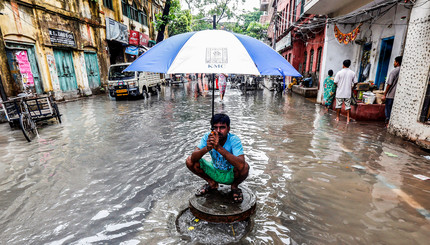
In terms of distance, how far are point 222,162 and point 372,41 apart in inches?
407

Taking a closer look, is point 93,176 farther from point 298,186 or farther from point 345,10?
point 345,10

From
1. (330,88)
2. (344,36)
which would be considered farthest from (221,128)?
(344,36)

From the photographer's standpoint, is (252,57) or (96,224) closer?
(96,224)

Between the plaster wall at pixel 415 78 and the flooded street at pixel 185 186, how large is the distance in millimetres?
408

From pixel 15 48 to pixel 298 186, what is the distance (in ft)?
43.5

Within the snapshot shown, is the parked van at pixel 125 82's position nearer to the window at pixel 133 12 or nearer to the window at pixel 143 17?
the window at pixel 133 12

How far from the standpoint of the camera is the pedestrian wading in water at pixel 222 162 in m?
2.50

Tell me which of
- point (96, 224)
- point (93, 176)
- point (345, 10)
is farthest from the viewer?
point (345, 10)

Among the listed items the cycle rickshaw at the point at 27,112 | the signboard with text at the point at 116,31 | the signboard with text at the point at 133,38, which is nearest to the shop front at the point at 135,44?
the signboard with text at the point at 133,38

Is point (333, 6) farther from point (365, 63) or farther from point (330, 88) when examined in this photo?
point (330, 88)

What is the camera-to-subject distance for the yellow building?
9.98 m

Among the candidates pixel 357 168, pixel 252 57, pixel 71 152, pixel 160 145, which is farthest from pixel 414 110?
pixel 71 152

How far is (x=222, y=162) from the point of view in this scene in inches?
108

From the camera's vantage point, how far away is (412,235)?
234 cm
